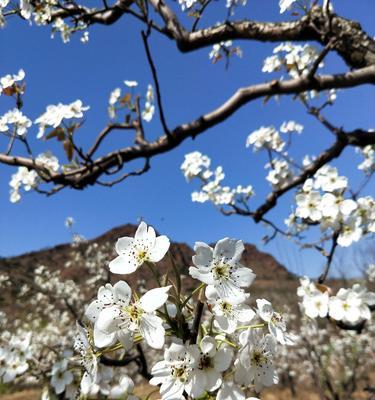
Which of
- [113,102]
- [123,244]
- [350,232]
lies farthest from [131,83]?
[123,244]

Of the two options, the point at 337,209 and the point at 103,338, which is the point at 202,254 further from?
the point at 337,209

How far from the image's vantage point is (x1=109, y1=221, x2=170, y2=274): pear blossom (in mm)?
1000

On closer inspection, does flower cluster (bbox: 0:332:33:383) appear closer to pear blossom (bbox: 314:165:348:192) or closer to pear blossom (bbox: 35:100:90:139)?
pear blossom (bbox: 35:100:90:139)

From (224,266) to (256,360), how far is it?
224mm

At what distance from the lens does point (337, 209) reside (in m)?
2.72

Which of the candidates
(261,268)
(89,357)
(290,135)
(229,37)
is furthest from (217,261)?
(261,268)

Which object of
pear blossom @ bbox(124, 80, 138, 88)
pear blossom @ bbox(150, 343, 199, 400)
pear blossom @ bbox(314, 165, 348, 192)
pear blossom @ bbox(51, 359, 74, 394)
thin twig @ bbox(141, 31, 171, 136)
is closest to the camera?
pear blossom @ bbox(150, 343, 199, 400)

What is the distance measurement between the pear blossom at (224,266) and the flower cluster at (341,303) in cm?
166

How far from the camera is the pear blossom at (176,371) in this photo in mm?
789

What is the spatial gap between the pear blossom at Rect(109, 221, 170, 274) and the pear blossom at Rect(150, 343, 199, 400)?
246mm

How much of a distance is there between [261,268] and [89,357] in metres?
43.7

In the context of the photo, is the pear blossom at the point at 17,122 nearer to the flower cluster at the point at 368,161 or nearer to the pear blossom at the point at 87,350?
the pear blossom at the point at 87,350

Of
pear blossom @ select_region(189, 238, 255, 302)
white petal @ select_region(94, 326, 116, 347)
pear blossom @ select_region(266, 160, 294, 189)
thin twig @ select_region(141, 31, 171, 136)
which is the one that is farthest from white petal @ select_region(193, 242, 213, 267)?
pear blossom @ select_region(266, 160, 294, 189)

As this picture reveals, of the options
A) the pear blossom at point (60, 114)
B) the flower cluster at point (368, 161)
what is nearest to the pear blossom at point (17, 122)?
the pear blossom at point (60, 114)
